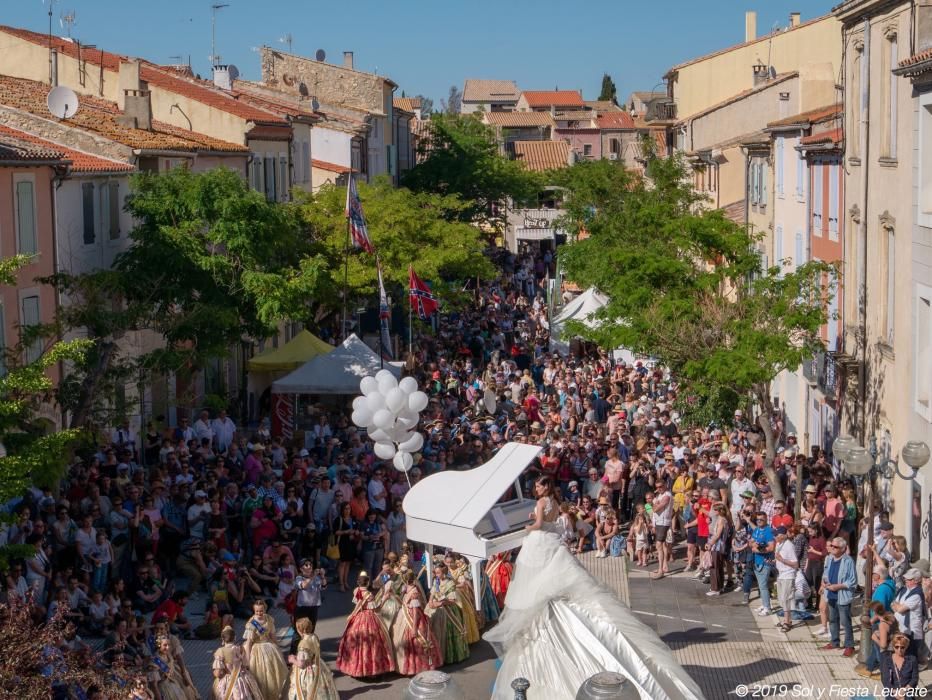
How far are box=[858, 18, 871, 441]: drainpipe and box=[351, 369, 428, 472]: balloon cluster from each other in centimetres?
745

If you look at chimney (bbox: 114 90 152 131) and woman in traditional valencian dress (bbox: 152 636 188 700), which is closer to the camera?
woman in traditional valencian dress (bbox: 152 636 188 700)

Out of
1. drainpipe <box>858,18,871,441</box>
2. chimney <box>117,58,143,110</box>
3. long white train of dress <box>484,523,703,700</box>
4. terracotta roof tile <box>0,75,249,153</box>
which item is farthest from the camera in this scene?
chimney <box>117,58,143,110</box>

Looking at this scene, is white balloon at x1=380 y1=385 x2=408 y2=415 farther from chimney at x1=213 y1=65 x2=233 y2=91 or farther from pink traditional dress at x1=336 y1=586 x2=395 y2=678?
chimney at x1=213 y1=65 x2=233 y2=91

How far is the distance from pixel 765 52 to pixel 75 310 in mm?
30793

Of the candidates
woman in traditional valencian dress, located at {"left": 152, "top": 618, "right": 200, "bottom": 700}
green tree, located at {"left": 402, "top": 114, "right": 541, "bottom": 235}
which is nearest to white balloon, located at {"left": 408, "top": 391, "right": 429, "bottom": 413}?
woman in traditional valencian dress, located at {"left": 152, "top": 618, "right": 200, "bottom": 700}

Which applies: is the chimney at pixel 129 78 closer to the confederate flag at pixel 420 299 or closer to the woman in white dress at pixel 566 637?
the confederate flag at pixel 420 299

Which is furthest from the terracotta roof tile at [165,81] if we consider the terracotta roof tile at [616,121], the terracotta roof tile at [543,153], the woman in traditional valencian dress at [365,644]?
the terracotta roof tile at [616,121]

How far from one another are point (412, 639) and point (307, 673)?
2.16 m

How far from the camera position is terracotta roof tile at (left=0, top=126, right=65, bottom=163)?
73.0ft

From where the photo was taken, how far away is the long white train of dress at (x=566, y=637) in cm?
1230

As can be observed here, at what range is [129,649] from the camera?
47.1 ft

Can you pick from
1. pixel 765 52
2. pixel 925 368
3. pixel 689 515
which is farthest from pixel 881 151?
pixel 765 52

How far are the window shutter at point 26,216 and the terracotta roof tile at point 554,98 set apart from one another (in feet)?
318

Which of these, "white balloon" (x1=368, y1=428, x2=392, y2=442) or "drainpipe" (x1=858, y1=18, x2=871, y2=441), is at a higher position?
"drainpipe" (x1=858, y1=18, x2=871, y2=441)
